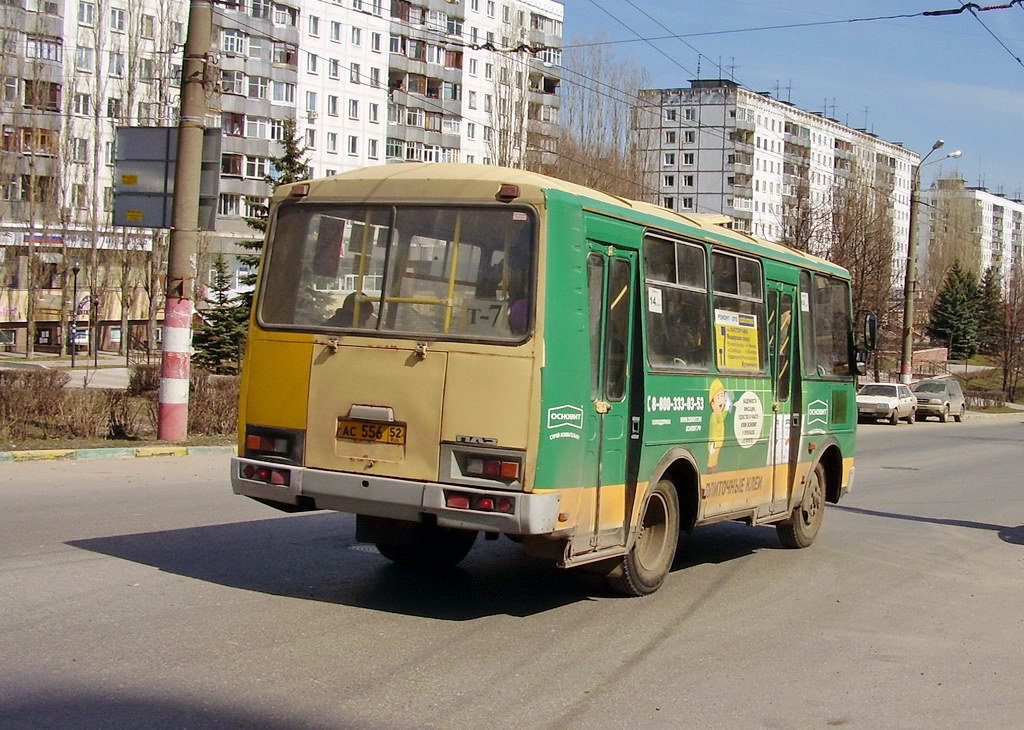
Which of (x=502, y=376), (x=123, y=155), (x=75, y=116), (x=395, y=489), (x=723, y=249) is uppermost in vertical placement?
(x=75, y=116)

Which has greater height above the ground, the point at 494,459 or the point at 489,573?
the point at 494,459

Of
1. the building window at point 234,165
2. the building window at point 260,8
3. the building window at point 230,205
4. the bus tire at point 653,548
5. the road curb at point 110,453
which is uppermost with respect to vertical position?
the building window at point 260,8

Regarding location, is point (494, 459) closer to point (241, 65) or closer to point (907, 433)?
point (907, 433)

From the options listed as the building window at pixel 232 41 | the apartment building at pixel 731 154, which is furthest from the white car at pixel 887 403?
the apartment building at pixel 731 154

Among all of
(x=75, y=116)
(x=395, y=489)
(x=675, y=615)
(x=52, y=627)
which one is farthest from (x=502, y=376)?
(x=75, y=116)

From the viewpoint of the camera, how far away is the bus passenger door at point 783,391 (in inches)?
411

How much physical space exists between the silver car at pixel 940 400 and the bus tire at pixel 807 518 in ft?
113

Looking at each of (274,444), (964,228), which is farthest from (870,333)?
(964,228)

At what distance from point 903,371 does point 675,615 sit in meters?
37.0

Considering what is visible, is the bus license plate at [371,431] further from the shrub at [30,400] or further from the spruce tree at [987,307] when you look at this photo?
the spruce tree at [987,307]

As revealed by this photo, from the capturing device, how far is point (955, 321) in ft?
308

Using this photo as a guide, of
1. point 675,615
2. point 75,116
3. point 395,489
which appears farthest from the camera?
point 75,116

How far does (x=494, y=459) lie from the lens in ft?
23.0

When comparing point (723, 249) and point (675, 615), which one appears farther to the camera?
point (723, 249)
